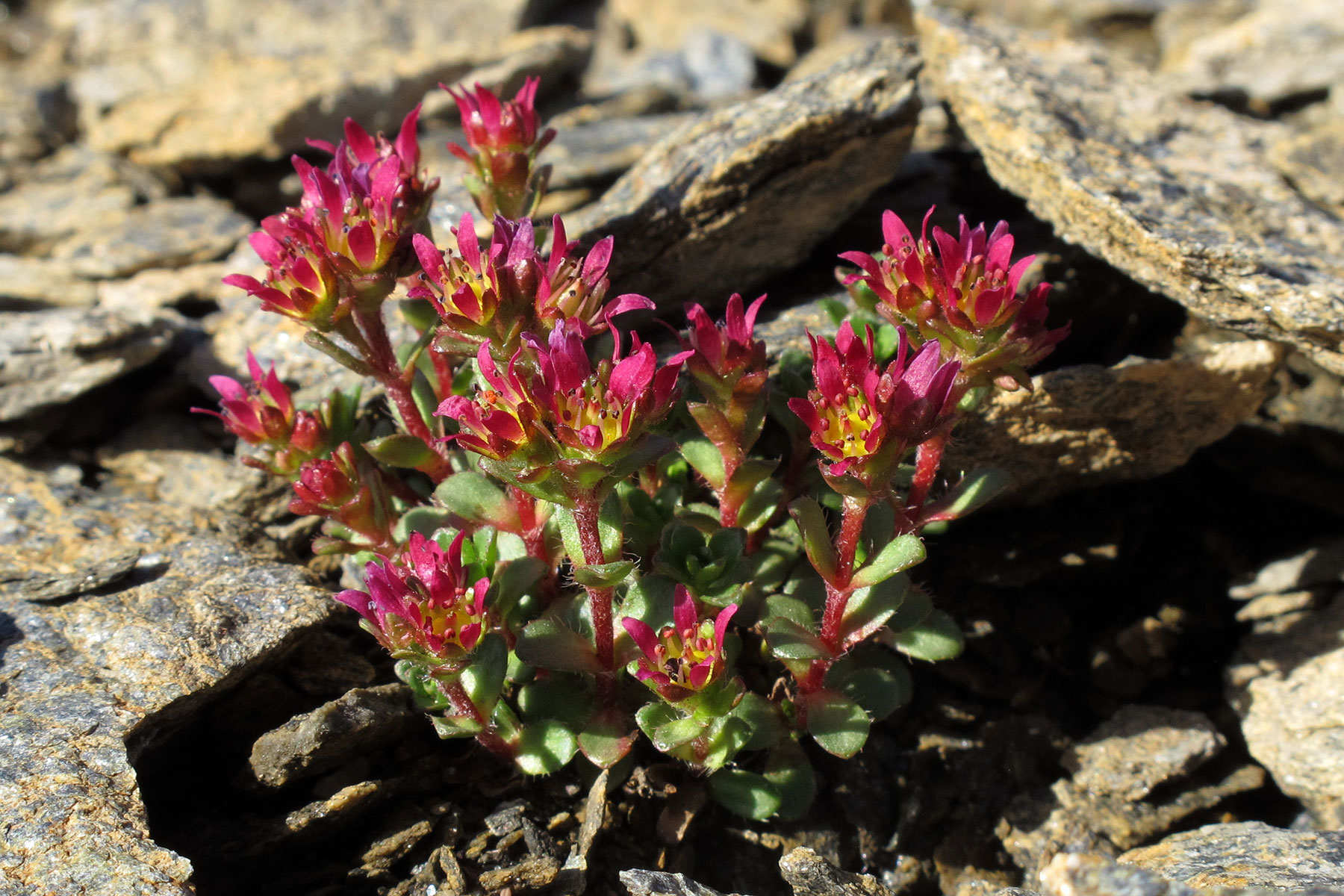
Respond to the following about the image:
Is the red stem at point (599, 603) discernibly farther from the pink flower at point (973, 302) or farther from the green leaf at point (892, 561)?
the pink flower at point (973, 302)

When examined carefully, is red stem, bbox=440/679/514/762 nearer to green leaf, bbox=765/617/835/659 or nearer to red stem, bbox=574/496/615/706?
red stem, bbox=574/496/615/706

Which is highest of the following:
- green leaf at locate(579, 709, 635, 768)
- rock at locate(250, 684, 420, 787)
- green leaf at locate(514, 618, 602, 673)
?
green leaf at locate(514, 618, 602, 673)

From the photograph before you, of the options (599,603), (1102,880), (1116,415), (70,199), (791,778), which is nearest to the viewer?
(1102,880)

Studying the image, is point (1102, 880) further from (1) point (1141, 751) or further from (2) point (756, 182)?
(2) point (756, 182)

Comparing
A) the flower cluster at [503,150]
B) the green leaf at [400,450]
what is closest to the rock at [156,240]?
the flower cluster at [503,150]

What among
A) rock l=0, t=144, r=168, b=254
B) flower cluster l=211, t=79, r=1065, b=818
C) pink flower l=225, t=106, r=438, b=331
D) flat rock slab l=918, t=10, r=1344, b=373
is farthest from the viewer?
rock l=0, t=144, r=168, b=254

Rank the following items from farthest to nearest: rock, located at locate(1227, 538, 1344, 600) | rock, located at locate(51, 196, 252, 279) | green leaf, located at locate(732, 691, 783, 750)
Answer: rock, located at locate(51, 196, 252, 279), rock, located at locate(1227, 538, 1344, 600), green leaf, located at locate(732, 691, 783, 750)

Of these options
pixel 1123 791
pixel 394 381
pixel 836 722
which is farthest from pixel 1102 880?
pixel 394 381

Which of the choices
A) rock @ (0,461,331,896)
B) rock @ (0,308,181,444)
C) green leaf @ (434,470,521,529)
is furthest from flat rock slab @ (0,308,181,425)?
green leaf @ (434,470,521,529)
